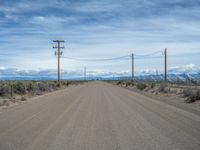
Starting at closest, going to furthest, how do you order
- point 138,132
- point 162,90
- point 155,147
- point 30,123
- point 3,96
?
1. point 155,147
2. point 138,132
3. point 30,123
4. point 3,96
5. point 162,90

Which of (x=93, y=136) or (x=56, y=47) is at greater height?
(x=56, y=47)

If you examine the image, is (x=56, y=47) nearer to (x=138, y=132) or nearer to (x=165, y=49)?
(x=165, y=49)

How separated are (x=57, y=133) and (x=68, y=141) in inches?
53.5

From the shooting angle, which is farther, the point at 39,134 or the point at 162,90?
the point at 162,90

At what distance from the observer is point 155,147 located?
305 inches

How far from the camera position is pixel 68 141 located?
335 inches

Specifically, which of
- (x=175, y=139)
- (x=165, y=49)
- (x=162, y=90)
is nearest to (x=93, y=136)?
(x=175, y=139)

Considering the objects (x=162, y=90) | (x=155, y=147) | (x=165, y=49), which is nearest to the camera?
(x=155, y=147)

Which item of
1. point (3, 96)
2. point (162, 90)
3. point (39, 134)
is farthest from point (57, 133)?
point (162, 90)

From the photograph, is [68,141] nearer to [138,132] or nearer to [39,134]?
[39,134]

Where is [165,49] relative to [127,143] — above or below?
above

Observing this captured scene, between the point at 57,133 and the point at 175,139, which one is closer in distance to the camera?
the point at 175,139

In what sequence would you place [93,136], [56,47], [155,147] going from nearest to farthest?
[155,147] < [93,136] < [56,47]

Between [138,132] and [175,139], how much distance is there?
1528 mm
